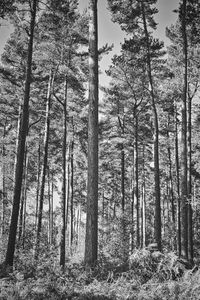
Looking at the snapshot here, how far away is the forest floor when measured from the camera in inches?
192

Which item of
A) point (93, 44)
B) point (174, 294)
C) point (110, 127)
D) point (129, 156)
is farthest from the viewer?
point (129, 156)

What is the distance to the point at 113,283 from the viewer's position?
18.2ft

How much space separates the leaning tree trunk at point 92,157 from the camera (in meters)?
6.86

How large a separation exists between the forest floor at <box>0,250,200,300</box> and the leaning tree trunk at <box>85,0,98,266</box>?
22.4 inches

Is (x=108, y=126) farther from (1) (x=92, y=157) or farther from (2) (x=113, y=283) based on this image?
(2) (x=113, y=283)

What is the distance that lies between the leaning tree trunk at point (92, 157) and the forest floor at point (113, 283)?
0.57 metres

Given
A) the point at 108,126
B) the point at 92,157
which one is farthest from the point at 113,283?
the point at 108,126

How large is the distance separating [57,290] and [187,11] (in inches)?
607

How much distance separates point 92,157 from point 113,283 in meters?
3.46

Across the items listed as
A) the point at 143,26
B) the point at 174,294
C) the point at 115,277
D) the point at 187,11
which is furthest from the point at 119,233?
the point at 187,11

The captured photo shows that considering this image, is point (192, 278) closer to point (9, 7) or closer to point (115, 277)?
point (115, 277)

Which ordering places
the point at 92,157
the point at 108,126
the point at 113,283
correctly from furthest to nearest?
the point at 108,126 → the point at 92,157 → the point at 113,283

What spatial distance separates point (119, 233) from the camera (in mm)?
14992

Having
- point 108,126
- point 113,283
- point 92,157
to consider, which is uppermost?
point 108,126
